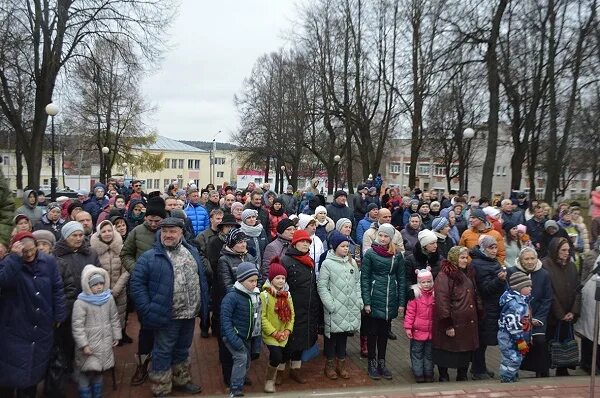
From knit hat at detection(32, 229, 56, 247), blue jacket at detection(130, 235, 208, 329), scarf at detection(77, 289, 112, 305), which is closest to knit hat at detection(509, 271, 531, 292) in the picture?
blue jacket at detection(130, 235, 208, 329)

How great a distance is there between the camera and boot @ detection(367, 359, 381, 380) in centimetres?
556

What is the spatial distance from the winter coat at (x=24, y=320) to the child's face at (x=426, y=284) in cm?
385

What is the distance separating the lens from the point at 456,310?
206 inches

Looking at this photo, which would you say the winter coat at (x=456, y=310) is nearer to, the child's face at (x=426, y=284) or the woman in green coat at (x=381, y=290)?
the child's face at (x=426, y=284)

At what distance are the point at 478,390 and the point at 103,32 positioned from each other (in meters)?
19.3

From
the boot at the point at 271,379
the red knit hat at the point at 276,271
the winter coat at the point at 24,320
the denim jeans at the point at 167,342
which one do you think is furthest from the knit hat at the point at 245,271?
the winter coat at the point at 24,320

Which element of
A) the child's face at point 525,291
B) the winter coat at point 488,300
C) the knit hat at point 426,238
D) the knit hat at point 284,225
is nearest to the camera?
the child's face at point 525,291

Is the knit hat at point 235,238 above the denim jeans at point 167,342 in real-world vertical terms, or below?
above

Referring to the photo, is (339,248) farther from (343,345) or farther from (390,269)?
(343,345)

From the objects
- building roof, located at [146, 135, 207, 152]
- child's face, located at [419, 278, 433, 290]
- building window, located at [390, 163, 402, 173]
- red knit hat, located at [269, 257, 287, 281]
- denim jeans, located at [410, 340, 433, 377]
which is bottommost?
denim jeans, located at [410, 340, 433, 377]

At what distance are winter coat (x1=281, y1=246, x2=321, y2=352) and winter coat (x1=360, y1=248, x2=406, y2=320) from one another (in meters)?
0.65

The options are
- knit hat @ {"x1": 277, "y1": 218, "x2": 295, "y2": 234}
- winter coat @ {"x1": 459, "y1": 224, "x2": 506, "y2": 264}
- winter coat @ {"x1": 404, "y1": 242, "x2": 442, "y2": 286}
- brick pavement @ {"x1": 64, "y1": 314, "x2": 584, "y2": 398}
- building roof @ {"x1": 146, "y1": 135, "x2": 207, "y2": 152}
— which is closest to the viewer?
brick pavement @ {"x1": 64, "y1": 314, "x2": 584, "y2": 398}

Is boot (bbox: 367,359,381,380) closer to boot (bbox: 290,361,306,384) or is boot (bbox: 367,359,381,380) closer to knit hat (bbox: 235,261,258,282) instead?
boot (bbox: 290,361,306,384)

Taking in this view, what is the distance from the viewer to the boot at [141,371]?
5230 millimetres
